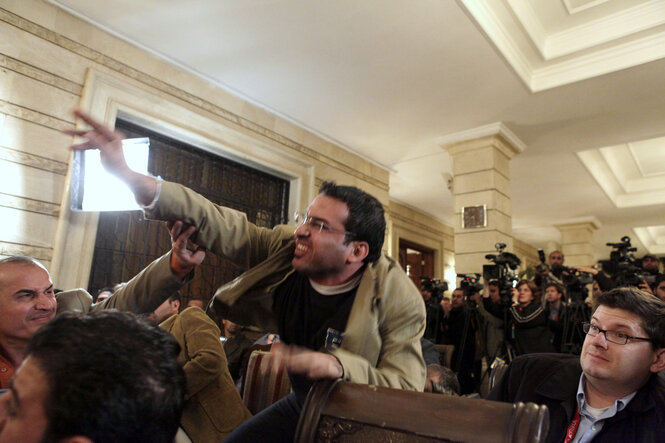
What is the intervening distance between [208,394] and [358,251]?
3.36 ft

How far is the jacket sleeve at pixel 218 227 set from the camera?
1.17 metres

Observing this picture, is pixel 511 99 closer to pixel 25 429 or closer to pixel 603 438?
pixel 603 438

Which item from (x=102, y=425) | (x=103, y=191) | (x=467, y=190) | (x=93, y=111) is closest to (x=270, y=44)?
(x=93, y=111)

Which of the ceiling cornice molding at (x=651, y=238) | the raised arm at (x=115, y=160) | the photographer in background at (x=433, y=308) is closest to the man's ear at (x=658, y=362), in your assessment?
the raised arm at (x=115, y=160)

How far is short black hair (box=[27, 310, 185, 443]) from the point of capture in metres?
0.51

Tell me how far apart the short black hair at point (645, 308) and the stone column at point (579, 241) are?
348 inches

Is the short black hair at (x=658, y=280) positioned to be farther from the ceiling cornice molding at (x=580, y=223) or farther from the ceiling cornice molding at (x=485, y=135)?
the ceiling cornice molding at (x=580, y=223)

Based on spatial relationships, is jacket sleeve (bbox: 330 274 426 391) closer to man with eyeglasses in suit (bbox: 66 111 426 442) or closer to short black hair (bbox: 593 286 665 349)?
man with eyeglasses in suit (bbox: 66 111 426 442)

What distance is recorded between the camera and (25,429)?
1.71 ft

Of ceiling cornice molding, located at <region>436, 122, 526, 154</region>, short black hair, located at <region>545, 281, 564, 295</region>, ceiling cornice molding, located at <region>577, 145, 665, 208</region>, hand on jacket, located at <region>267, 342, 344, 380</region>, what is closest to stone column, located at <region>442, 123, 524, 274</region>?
ceiling cornice molding, located at <region>436, 122, 526, 154</region>

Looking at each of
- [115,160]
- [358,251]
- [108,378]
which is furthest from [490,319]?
[108,378]

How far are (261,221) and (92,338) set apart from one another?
16.4 feet

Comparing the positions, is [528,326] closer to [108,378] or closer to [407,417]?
[407,417]

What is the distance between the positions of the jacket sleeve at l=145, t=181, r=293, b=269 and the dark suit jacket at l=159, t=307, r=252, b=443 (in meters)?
0.63
